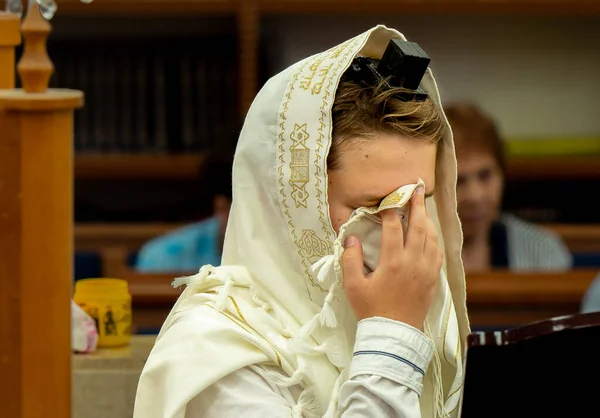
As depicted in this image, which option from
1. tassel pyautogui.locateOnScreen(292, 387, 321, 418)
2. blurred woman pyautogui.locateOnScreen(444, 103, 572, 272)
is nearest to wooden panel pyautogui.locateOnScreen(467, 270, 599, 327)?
blurred woman pyautogui.locateOnScreen(444, 103, 572, 272)

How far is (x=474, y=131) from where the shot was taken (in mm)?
3197

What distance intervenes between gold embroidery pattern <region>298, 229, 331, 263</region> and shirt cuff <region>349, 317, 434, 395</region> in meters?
0.10

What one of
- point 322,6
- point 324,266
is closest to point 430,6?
point 322,6

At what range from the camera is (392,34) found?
144 cm

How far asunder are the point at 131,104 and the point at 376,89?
3026 millimetres

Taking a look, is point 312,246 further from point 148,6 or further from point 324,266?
point 148,6

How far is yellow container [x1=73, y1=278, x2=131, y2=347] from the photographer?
1713 mm

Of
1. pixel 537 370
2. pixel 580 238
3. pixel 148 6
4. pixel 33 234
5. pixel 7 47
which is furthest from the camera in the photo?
pixel 148 6

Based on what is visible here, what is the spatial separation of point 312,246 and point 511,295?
60.9 inches

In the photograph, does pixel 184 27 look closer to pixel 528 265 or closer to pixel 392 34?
pixel 528 265

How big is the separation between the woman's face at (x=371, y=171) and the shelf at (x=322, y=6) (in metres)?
2.67

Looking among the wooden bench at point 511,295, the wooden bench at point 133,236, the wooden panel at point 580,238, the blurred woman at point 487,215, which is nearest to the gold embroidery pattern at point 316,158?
the wooden bench at point 511,295

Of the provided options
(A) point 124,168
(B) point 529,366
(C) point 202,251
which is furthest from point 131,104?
(B) point 529,366

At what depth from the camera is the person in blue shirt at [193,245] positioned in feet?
10.9
